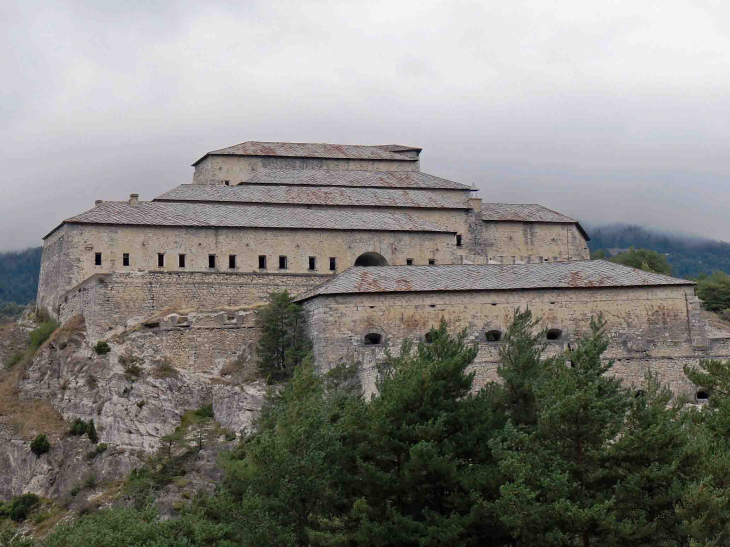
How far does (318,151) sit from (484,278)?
25.0m

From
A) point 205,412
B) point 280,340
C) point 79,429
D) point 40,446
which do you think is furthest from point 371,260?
point 40,446

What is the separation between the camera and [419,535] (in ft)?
101

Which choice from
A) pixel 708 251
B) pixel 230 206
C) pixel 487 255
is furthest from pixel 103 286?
pixel 708 251

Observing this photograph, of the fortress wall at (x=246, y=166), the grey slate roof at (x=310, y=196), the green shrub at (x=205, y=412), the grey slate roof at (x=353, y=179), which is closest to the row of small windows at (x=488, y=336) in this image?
the green shrub at (x=205, y=412)

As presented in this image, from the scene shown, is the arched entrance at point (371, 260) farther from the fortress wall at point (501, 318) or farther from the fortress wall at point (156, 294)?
the fortress wall at point (501, 318)

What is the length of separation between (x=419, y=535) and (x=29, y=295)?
15337 centimetres

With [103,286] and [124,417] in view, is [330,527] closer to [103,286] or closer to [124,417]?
[124,417]

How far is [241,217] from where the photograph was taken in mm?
59594

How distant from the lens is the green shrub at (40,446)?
50.2 m

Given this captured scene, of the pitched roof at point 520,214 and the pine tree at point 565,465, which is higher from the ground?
the pitched roof at point 520,214

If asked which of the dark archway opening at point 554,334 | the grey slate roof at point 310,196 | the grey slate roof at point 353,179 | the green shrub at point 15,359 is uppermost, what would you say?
the grey slate roof at point 353,179

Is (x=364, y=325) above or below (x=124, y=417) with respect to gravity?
above

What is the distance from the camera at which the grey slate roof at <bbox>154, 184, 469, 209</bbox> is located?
211 feet

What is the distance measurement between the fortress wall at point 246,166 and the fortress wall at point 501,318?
21.7m
